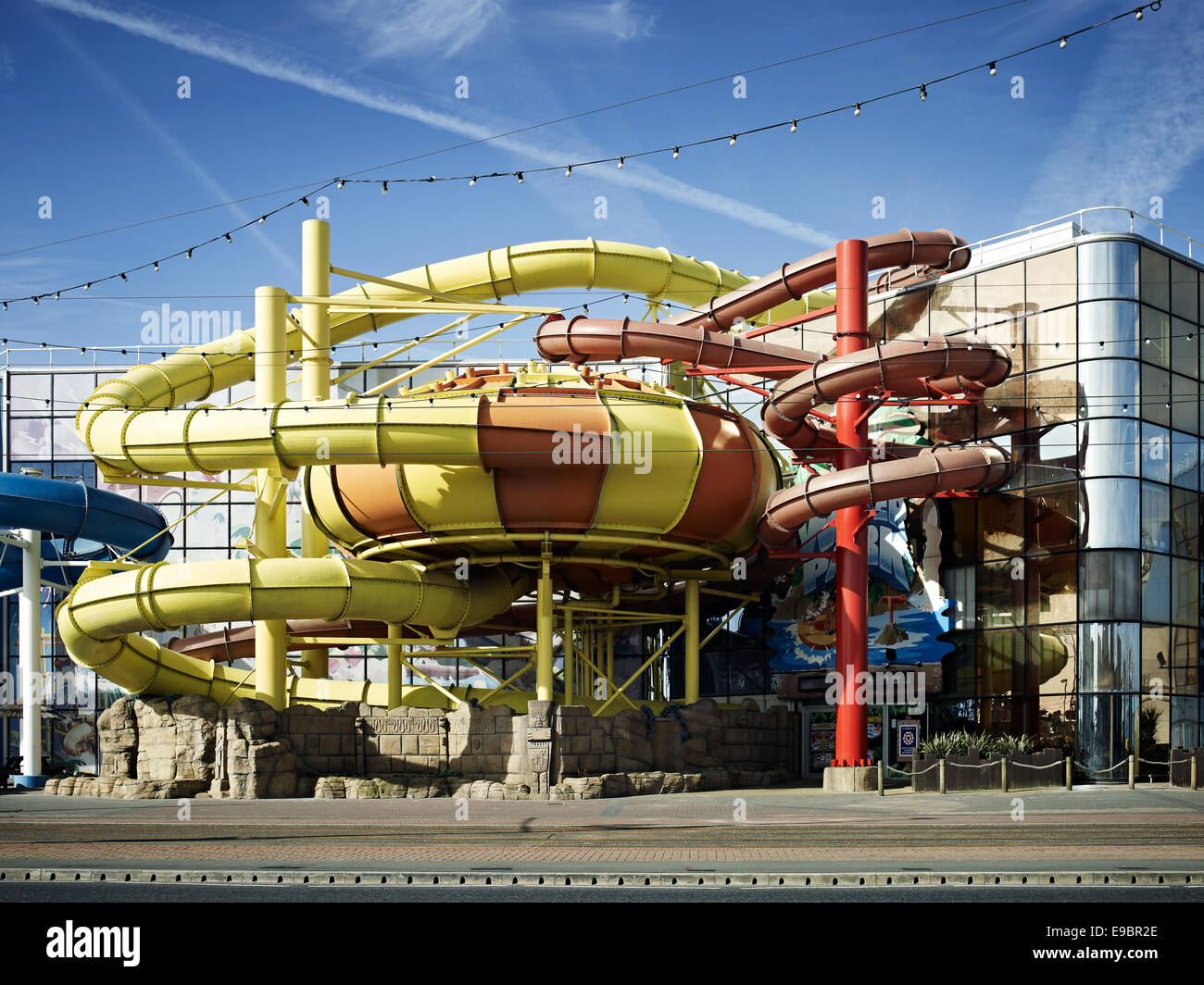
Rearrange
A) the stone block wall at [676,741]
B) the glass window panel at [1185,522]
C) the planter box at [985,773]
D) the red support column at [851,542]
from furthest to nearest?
the glass window panel at [1185,522] < the red support column at [851,542] < the stone block wall at [676,741] < the planter box at [985,773]

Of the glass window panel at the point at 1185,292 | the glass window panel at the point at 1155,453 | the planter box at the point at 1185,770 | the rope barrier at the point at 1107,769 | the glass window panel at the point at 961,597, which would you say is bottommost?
the rope barrier at the point at 1107,769

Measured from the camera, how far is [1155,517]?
36.9 m

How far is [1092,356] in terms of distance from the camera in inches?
1458

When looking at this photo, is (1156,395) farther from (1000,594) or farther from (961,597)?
(961,597)

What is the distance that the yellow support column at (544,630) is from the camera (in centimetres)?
3550

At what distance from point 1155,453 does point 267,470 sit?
25.5 m

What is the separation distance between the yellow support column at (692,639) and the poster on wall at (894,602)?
153 inches

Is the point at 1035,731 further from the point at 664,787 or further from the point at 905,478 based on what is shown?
the point at 664,787

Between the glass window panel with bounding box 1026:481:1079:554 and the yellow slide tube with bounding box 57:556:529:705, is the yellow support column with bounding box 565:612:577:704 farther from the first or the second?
the glass window panel with bounding box 1026:481:1079:554

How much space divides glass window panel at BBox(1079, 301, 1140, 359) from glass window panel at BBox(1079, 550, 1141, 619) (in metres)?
5.68

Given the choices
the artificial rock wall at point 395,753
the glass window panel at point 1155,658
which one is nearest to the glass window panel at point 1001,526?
the glass window panel at point 1155,658

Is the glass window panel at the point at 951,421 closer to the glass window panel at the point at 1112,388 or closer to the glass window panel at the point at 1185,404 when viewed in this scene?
the glass window panel at the point at 1112,388

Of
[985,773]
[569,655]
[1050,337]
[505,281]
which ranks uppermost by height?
[505,281]

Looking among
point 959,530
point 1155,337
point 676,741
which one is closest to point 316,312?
point 676,741
